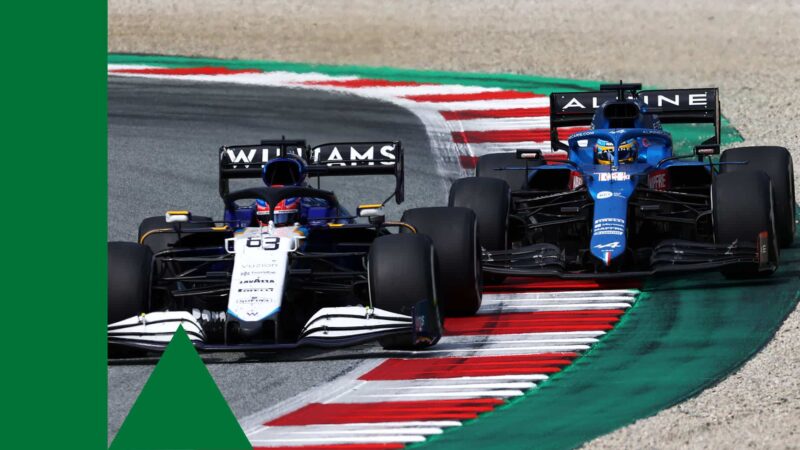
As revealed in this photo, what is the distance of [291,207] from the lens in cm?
1398

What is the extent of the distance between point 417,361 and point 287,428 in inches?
83.3

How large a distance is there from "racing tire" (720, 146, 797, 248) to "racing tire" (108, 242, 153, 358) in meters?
5.79

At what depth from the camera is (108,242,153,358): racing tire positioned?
12812 millimetres

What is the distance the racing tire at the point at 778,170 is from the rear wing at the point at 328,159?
3.30 m

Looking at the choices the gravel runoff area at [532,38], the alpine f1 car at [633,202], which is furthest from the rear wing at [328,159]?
the gravel runoff area at [532,38]

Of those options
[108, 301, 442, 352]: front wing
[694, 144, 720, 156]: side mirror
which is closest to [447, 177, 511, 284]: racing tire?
[694, 144, 720, 156]: side mirror

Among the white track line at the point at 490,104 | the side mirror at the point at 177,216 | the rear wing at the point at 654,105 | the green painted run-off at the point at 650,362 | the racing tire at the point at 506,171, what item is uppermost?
the white track line at the point at 490,104

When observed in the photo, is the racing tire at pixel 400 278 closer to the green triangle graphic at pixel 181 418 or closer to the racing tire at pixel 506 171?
the green triangle graphic at pixel 181 418

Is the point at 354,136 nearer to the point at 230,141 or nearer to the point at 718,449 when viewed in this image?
the point at 230,141

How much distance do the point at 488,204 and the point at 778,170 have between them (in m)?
2.74

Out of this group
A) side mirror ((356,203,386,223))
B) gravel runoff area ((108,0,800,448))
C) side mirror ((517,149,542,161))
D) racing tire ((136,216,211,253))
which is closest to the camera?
side mirror ((356,203,386,223))

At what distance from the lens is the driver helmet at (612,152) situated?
16.3 m

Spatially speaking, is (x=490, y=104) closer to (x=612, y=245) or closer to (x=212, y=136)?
(x=212, y=136)

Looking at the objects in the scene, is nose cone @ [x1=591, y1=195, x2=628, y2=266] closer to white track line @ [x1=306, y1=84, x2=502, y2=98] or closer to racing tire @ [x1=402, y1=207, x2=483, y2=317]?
racing tire @ [x1=402, y1=207, x2=483, y2=317]
